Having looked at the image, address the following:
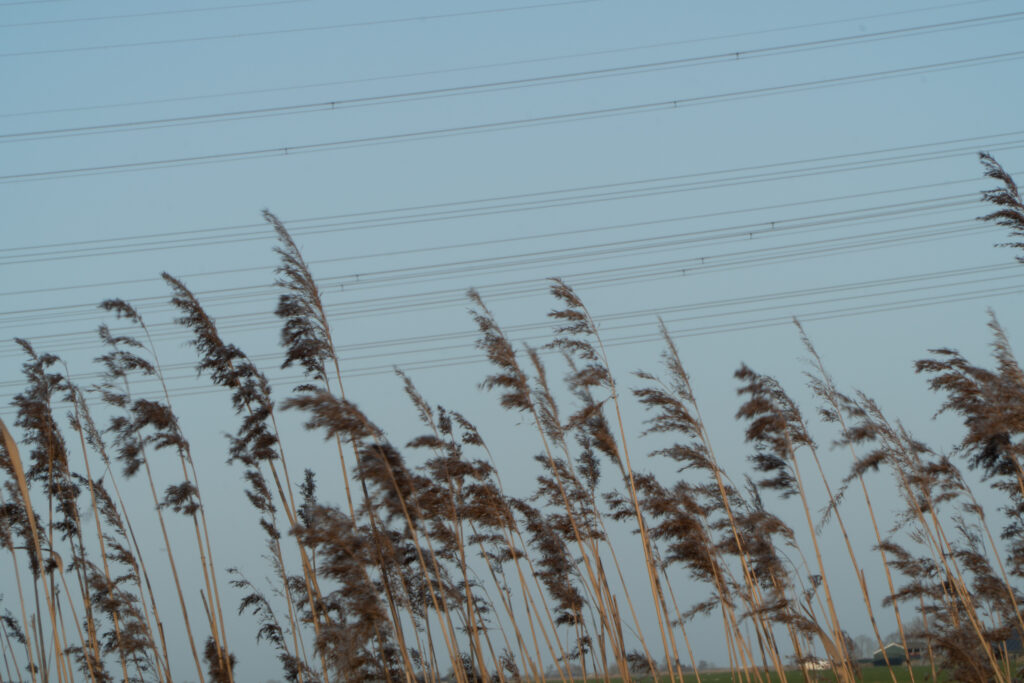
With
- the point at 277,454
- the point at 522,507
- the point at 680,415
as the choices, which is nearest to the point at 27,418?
the point at 277,454

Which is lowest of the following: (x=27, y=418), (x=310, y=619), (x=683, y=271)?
(x=310, y=619)

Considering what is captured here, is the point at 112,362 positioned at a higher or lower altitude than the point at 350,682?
higher

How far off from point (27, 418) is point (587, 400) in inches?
280

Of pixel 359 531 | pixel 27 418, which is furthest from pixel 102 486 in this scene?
pixel 359 531

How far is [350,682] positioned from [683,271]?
30.1 feet

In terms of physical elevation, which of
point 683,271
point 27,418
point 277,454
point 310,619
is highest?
point 683,271

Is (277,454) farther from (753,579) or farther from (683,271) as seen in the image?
(683,271)

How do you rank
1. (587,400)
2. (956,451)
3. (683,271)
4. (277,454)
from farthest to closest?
(683,271) → (587,400) → (956,451) → (277,454)

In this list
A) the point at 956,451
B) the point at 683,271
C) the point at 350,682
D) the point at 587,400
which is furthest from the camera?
the point at 683,271

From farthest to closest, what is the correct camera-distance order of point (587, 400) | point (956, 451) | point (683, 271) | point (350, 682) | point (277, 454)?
point (683, 271), point (587, 400), point (956, 451), point (277, 454), point (350, 682)

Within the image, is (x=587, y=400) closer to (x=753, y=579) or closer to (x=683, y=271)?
(x=753, y=579)

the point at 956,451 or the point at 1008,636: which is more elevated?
the point at 956,451

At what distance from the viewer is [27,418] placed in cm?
1180

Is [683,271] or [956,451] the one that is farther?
[683,271]
